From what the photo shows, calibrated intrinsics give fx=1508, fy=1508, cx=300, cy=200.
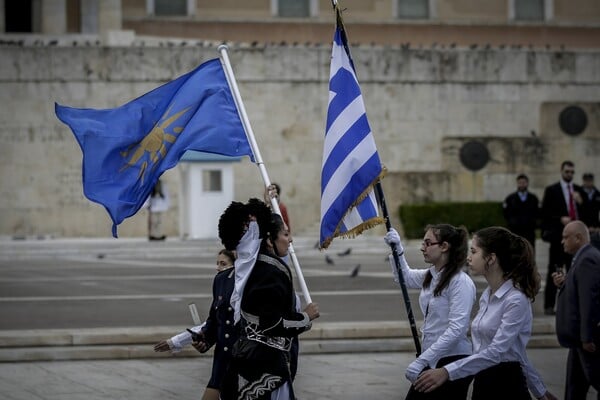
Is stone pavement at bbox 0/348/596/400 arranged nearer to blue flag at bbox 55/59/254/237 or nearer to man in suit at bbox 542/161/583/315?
blue flag at bbox 55/59/254/237

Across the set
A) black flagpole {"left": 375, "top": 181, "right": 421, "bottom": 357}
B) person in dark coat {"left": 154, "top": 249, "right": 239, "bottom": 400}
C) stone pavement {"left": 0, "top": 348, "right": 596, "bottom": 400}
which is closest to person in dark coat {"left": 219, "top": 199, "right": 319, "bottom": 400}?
black flagpole {"left": 375, "top": 181, "right": 421, "bottom": 357}

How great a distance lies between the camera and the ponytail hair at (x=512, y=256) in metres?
8.02

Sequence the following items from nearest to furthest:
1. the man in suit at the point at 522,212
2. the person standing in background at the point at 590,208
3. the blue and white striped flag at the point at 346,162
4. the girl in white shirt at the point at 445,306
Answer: the girl in white shirt at the point at 445,306
the blue and white striped flag at the point at 346,162
the person standing in background at the point at 590,208
the man in suit at the point at 522,212

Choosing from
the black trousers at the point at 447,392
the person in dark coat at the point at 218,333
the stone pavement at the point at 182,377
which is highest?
the person in dark coat at the point at 218,333

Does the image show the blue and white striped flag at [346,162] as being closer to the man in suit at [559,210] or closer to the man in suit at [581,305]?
the man in suit at [581,305]

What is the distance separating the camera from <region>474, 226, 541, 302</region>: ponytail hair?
8016 mm

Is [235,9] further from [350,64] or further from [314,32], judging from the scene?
[350,64]

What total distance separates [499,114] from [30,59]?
1168 cm

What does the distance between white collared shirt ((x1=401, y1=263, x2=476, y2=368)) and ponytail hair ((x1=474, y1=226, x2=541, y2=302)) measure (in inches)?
18.9

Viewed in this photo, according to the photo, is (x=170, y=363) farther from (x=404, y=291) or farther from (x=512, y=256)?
(x=512, y=256)

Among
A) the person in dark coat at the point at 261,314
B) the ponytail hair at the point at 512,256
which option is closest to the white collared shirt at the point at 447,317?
the ponytail hair at the point at 512,256

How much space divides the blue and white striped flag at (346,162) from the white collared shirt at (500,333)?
5.86 feet

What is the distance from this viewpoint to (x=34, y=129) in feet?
118

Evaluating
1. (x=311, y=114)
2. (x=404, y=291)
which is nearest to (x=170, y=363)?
(x=404, y=291)
